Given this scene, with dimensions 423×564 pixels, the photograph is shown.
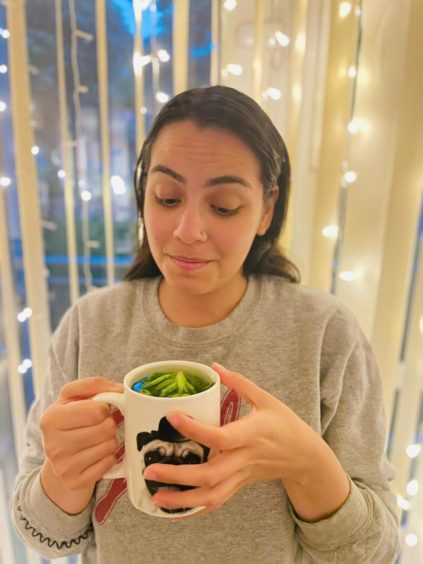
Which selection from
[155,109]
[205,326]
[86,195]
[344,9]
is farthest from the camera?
[86,195]

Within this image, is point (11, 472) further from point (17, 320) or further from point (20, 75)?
point (20, 75)

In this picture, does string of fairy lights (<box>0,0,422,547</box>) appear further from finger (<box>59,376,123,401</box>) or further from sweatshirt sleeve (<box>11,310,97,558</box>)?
finger (<box>59,376,123,401</box>)

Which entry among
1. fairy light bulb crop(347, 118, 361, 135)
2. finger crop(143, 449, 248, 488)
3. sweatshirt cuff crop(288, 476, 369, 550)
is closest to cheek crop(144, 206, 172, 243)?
finger crop(143, 449, 248, 488)

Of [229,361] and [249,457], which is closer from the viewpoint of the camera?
[249,457]

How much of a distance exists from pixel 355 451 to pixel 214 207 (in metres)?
0.48

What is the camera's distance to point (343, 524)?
655mm

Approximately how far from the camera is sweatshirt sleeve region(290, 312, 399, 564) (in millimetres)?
677

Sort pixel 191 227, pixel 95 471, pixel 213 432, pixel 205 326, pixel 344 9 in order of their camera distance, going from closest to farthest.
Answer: pixel 213 432 → pixel 95 471 → pixel 191 227 → pixel 205 326 → pixel 344 9

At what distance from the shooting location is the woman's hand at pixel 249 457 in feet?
1.52

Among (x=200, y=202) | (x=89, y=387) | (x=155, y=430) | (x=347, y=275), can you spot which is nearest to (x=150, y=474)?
(x=155, y=430)

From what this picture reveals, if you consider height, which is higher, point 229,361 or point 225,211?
point 225,211

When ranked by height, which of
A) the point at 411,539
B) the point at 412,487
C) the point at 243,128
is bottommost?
the point at 411,539

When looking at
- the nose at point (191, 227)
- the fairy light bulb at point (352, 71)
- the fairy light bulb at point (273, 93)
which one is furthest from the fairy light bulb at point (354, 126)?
the nose at point (191, 227)

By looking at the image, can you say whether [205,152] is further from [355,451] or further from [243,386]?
[355,451]
